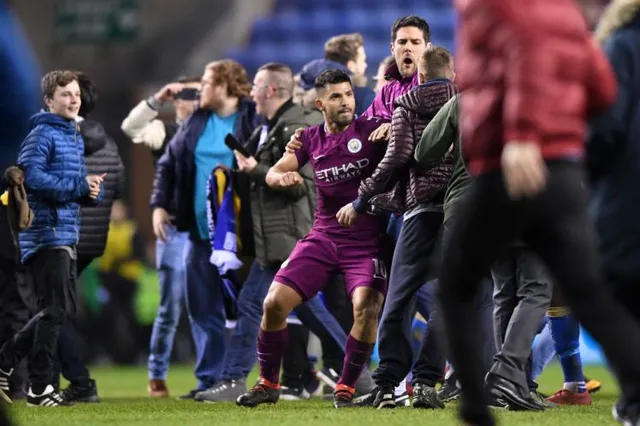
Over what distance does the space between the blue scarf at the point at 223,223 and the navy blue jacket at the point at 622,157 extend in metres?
3.97

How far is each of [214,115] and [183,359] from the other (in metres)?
6.03

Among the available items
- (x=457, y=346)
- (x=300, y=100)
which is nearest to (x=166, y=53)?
(x=300, y=100)

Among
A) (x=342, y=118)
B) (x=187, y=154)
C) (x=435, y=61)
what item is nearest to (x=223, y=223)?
(x=187, y=154)

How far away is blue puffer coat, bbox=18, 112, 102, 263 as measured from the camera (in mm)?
8250

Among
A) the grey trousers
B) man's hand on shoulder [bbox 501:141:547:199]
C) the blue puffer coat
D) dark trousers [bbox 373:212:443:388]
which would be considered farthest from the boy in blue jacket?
man's hand on shoulder [bbox 501:141:547:199]

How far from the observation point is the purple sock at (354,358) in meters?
7.38

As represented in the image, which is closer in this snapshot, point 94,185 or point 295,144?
point 295,144

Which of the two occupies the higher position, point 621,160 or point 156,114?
point 156,114

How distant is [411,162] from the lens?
727cm

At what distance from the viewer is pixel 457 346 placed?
497 cm

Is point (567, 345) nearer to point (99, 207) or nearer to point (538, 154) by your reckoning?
point (99, 207)

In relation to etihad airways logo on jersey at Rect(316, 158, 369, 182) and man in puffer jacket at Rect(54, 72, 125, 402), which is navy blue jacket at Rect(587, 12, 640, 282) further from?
man in puffer jacket at Rect(54, 72, 125, 402)

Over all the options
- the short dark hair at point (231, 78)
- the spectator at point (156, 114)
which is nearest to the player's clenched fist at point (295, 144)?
the short dark hair at point (231, 78)

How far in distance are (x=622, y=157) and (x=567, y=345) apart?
2.86m
